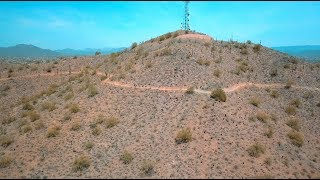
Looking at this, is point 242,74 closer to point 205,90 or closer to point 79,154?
point 205,90

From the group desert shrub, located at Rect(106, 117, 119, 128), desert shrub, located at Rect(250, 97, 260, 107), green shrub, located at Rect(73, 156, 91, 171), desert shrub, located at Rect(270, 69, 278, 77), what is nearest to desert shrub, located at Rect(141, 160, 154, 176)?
green shrub, located at Rect(73, 156, 91, 171)

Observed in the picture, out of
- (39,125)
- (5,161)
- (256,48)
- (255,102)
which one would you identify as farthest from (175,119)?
(256,48)

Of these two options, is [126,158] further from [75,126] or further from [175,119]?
[75,126]

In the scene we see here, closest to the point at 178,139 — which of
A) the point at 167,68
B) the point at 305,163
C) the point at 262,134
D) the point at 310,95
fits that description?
the point at 262,134

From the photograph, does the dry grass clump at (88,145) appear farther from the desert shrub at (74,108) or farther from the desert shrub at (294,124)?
the desert shrub at (294,124)

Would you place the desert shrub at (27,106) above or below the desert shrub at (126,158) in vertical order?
above

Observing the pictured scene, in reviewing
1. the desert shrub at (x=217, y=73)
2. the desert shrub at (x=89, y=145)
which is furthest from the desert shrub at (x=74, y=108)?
the desert shrub at (x=217, y=73)

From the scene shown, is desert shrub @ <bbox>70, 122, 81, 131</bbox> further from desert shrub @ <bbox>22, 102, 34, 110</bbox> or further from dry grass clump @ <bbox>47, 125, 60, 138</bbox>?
desert shrub @ <bbox>22, 102, 34, 110</bbox>
